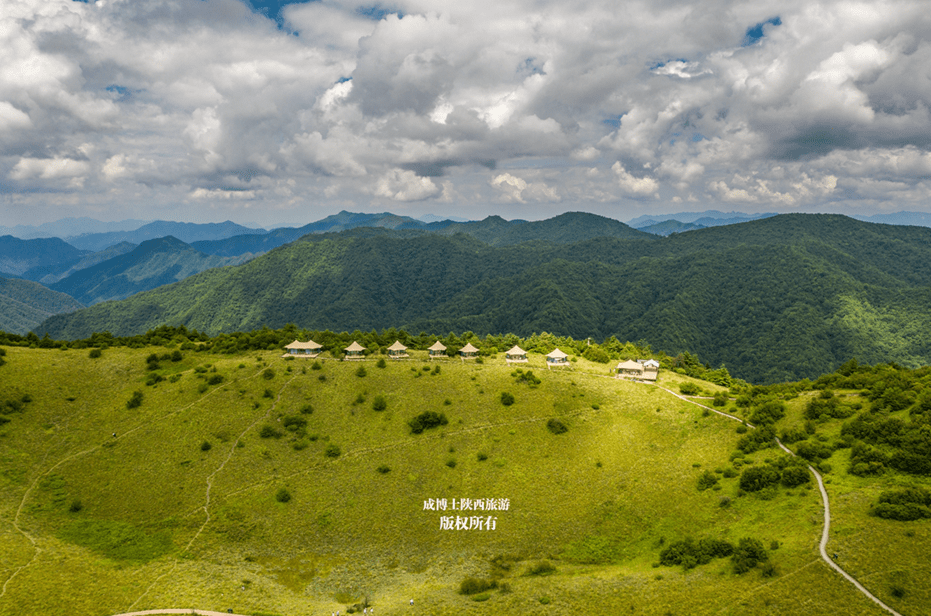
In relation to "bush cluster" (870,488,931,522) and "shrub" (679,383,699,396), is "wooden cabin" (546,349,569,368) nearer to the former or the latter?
"shrub" (679,383,699,396)

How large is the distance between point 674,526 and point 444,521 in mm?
33098

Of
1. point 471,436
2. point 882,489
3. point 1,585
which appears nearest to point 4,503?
point 1,585

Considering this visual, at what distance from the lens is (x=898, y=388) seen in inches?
2813

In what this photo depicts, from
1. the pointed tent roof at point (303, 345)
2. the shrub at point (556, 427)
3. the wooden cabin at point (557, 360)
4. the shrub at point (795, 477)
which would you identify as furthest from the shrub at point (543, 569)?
the pointed tent roof at point (303, 345)

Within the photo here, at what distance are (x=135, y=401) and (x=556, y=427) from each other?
83.0 metres

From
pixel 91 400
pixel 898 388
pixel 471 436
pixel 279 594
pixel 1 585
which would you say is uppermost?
pixel 898 388

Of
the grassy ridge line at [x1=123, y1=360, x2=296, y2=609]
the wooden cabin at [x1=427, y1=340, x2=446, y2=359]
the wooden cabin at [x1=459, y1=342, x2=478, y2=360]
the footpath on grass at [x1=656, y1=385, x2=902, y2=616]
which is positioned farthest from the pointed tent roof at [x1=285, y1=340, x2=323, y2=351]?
the footpath on grass at [x1=656, y1=385, x2=902, y2=616]

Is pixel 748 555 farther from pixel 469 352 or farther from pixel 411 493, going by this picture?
pixel 469 352

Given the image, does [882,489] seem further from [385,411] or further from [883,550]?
[385,411]

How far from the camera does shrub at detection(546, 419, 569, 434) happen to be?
84.9 metres

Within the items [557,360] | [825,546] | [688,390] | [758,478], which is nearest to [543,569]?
[825,546]

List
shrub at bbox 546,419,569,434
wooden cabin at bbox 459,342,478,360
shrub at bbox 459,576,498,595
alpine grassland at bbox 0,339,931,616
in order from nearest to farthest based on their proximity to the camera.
→ alpine grassland at bbox 0,339,931,616 → shrub at bbox 459,576,498,595 → shrub at bbox 546,419,569,434 → wooden cabin at bbox 459,342,478,360

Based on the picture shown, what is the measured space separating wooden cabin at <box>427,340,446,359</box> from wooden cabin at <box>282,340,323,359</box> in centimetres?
2756

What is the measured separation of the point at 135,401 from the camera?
296 ft
